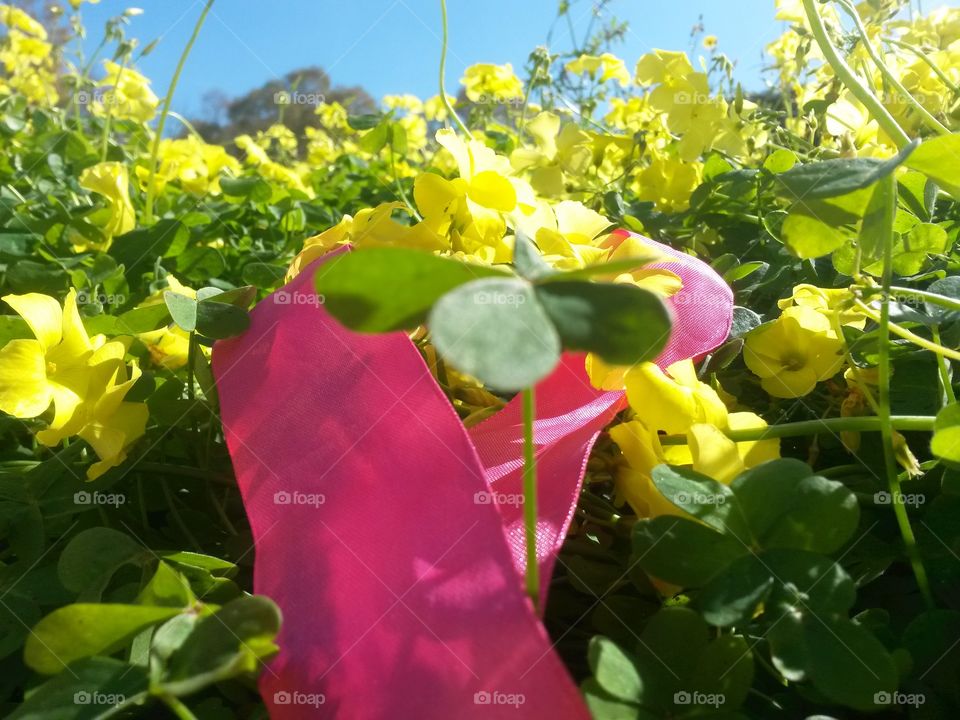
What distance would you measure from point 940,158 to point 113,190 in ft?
2.99

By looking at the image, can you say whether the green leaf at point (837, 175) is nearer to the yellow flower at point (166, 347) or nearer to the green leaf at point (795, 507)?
the green leaf at point (795, 507)

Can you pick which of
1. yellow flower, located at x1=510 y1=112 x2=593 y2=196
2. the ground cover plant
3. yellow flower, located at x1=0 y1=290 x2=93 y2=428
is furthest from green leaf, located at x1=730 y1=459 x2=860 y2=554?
yellow flower, located at x1=510 y1=112 x2=593 y2=196

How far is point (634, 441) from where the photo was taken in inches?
20.5

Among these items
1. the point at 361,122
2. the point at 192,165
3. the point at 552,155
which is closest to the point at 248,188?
the point at 361,122

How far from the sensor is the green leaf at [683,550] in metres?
0.42

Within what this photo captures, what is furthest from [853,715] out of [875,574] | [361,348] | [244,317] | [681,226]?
[681,226]

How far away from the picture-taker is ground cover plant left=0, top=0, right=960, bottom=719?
37cm

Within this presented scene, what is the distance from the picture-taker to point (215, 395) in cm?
61

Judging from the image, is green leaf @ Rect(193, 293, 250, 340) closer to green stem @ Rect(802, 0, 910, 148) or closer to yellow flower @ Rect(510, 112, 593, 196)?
green stem @ Rect(802, 0, 910, 148)

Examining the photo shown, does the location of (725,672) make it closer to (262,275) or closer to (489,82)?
(262,275)

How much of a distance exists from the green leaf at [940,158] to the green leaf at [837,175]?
2.4 inches

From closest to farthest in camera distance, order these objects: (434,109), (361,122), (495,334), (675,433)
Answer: (495,334) → (675,433) → (361,122) → (434,109)

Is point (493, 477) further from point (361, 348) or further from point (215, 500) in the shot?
point (215, 500)

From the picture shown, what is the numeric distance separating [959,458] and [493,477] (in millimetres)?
235
